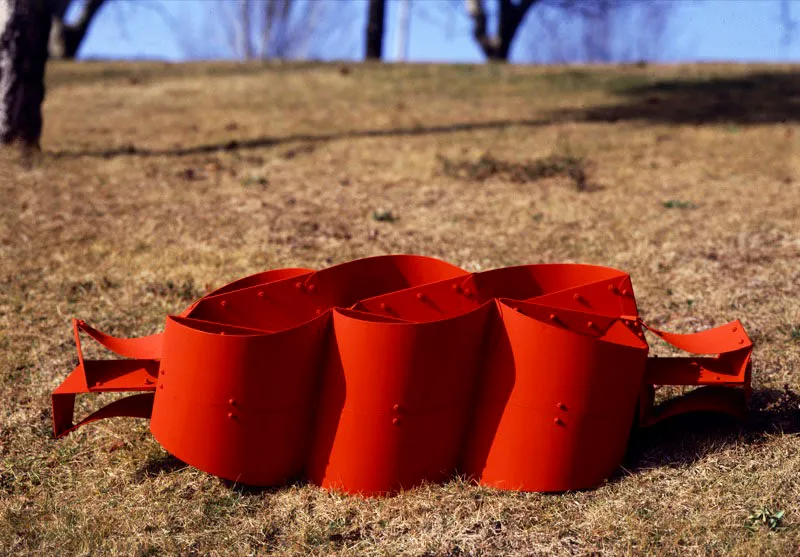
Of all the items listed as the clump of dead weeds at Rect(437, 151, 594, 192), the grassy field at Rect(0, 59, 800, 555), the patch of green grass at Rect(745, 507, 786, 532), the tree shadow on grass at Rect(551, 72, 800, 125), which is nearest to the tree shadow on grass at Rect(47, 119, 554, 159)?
the grassy field at Rect(0, 59, 800, 555)

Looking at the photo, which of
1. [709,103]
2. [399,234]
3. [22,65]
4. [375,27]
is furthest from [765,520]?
[375,27]

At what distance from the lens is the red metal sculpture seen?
10.8 ft

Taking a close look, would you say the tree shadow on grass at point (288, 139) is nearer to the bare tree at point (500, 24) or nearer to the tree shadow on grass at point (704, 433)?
the tree shadow on grass at point (704, 433)

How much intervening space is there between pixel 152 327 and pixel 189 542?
2374 millimetres

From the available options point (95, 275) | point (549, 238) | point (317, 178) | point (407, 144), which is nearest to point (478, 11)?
point (407, 144)

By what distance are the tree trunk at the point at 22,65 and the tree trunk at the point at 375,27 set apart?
10.1 meters

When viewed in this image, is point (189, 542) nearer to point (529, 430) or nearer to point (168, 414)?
point (168, 414)

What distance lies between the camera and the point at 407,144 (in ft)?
32.0

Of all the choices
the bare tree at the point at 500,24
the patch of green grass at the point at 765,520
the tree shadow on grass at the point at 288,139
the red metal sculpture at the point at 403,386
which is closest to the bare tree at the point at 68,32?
the bare tree at the point at 500,24

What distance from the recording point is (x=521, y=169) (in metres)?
8.56

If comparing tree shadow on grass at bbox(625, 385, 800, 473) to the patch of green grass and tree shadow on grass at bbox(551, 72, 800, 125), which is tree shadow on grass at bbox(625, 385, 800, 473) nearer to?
the patch of green grass

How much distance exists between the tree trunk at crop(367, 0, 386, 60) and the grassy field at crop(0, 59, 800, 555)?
3.81 meters

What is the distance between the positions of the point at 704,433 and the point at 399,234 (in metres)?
3.61

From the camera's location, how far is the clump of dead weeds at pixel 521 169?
8.36 meters
